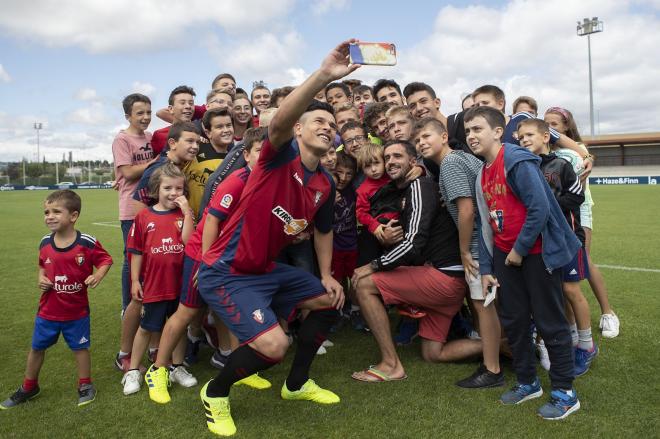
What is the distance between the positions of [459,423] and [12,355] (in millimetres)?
3846

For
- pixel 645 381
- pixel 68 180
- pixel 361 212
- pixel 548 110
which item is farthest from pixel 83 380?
pixel 68 180

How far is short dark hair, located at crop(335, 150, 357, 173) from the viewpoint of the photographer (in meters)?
4.48

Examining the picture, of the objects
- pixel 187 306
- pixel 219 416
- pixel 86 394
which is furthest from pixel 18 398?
pixel 219 416

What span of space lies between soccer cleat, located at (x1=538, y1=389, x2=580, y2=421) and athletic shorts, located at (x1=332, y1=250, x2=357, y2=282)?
7.12ft

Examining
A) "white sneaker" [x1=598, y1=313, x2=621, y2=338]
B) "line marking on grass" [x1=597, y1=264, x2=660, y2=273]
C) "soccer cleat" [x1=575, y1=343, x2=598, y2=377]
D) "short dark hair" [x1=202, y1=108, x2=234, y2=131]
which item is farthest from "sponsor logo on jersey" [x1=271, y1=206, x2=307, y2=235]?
"line marking on grass" [x1=597, y1=264, x2=660, y2=273]

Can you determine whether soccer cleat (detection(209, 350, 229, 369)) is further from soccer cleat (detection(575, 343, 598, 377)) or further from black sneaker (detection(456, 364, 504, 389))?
soccer cleat (detection(575, 343, 598, 377))

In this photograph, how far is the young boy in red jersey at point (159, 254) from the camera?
3.87 meters

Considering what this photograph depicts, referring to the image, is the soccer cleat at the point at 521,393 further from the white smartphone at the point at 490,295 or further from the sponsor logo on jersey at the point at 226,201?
the sponsor logo on jersey at the point at 226,201

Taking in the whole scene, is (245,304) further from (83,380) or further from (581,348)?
(581,348)

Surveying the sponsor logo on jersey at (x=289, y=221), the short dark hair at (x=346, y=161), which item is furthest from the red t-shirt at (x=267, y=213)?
the short dark hair at (x=346, y=161)

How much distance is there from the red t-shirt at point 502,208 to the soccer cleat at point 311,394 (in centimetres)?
154

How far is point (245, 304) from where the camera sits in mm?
3207

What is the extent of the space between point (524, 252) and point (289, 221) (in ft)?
4.84

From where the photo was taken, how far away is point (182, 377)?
3.87 metres
